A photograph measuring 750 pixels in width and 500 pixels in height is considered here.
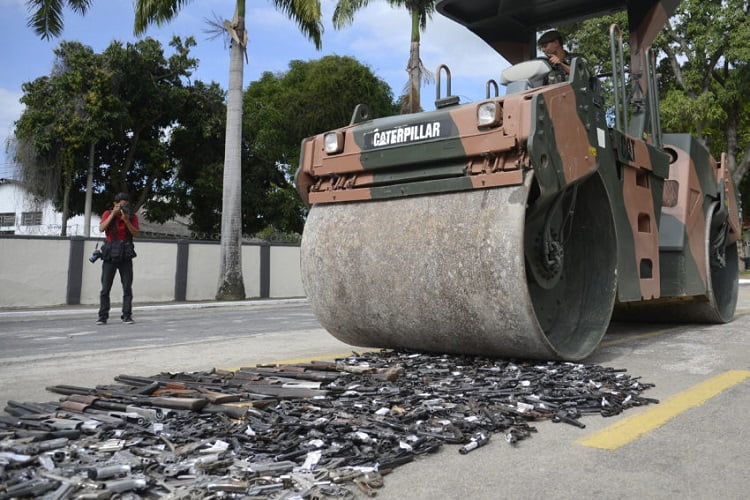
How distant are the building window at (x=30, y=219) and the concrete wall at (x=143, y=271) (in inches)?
1071

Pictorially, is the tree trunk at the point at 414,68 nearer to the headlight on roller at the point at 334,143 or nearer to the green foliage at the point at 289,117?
the green foliage at the point at 289,117

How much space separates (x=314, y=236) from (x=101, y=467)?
9.56 feet

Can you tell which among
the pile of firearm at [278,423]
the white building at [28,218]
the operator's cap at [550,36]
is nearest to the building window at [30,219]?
the white building at [28,218]

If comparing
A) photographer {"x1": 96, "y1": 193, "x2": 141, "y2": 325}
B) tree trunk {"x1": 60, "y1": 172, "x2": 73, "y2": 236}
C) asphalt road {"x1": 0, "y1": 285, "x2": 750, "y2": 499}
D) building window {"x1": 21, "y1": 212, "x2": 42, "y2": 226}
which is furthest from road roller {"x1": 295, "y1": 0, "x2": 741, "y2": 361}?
building window {"x1": 21, "y1": 212, "x2": 42, "y2": 226}

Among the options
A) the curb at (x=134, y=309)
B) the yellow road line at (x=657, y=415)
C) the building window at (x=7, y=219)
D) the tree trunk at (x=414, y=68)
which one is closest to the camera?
the yellow road line at (x=657, y=415)

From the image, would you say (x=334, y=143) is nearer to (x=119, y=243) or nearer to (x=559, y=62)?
(x=559, y=62)

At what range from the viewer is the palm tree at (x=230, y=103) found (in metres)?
17.2

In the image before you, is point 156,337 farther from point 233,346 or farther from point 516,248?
point 516,248

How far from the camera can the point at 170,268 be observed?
18094mm

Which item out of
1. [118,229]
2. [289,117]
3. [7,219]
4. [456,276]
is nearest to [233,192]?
[118,229]

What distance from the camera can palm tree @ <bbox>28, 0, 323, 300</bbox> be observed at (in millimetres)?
17203

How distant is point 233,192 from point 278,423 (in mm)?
14652

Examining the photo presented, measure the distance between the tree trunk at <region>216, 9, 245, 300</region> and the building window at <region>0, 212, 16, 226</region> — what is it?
116 ft

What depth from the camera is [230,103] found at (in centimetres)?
1733
